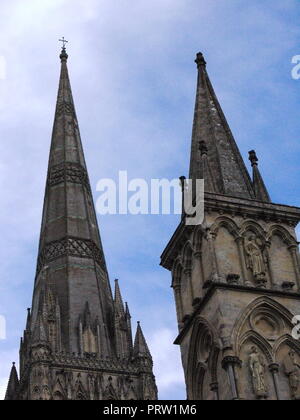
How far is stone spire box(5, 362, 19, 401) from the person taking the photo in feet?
166

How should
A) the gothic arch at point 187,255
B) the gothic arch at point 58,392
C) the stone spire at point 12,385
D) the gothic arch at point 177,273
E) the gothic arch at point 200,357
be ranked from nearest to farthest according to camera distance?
1. the gothic arch at point 200,357
2. the gothic arch at point 187,255
3. the gothic arch at point 177,273
4. the gothic arch at point 58,392
5. the stone spire at point 12,385

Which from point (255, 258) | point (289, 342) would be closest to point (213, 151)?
point (255, 258)

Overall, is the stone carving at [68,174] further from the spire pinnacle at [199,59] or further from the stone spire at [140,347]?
the spire pinnacle at [199,59]

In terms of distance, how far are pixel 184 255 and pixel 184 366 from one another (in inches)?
100

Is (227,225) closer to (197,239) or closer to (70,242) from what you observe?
(197,239)

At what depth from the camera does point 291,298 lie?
856 inches

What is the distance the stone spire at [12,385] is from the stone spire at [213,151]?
28.0 m

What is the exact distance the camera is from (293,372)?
2080 centimetres

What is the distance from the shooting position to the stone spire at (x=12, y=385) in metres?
50.5

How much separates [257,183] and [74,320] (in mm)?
29266

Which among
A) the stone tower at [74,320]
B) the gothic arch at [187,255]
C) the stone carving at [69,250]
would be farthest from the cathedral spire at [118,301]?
the gothic arch at [187,255]

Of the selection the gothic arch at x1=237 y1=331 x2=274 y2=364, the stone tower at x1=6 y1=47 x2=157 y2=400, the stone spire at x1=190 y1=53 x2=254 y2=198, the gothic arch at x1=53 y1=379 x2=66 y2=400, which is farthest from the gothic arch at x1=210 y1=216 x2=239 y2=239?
the gothic arch at x1=53 y1=379 x2=66 y2=400
